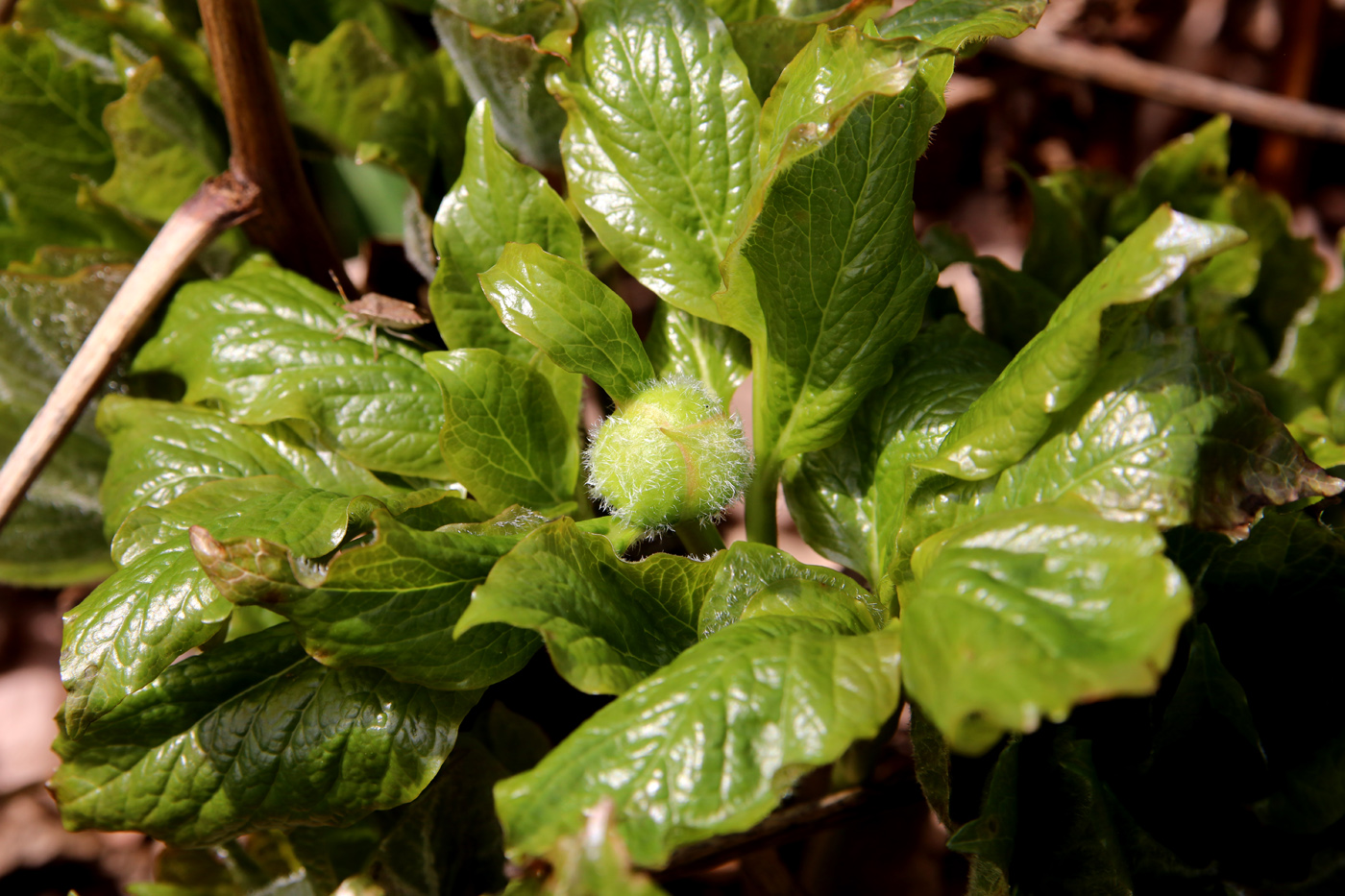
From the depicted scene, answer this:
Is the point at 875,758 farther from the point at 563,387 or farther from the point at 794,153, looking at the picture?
the point at 794,153

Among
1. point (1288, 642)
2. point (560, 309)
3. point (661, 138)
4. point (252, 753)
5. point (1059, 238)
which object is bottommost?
point (1288, 642)

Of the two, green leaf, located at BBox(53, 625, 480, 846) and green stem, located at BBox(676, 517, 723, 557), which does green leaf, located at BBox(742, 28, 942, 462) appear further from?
green leaf, located at BBox(53, 625, 480, 846)

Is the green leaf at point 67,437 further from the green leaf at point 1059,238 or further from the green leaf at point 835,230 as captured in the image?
the green leaf at point 1059,238

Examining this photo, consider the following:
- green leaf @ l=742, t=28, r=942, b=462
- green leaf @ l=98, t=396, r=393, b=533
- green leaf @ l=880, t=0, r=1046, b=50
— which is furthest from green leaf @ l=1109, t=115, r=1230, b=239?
green leaf @ l=98, t=396, r=393, b=533

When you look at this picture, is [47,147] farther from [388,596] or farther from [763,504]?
[763,504]

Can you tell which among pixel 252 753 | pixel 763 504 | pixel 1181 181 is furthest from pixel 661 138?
pixel 1181 181

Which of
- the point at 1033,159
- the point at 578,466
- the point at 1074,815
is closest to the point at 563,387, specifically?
the point at 578,466

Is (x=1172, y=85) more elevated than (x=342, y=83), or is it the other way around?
(x=342, y=83)
